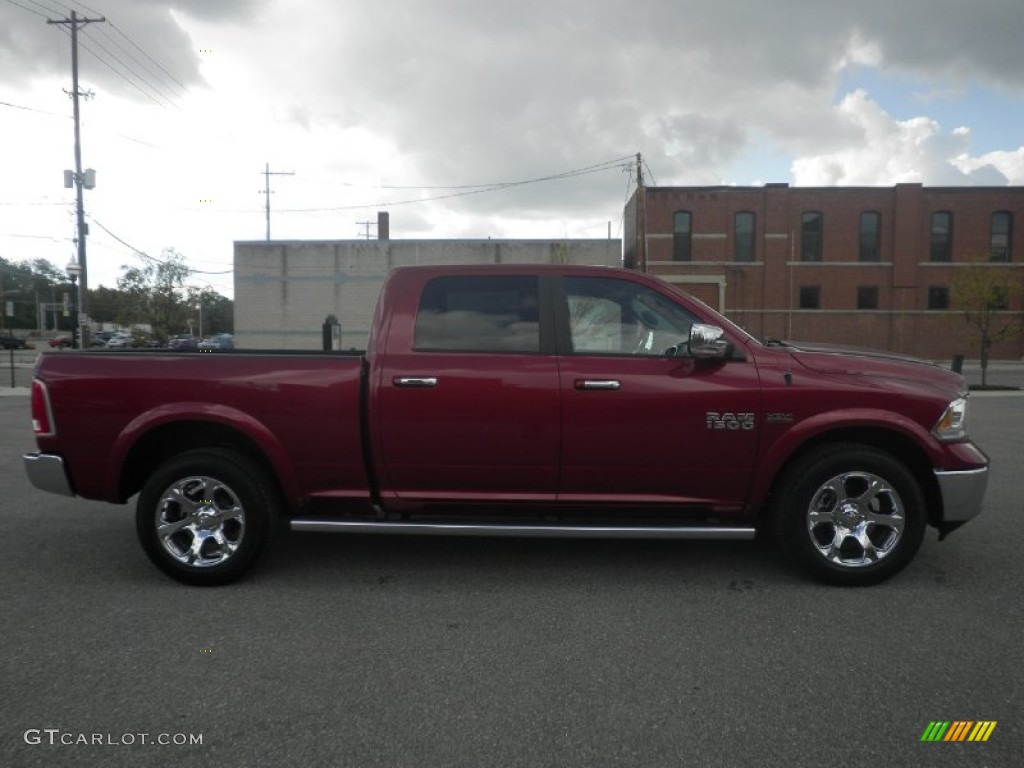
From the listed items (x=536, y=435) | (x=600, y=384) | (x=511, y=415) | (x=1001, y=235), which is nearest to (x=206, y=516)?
(x=511, y=415)

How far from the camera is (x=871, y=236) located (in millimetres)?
37969

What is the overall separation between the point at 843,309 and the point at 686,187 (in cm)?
1088

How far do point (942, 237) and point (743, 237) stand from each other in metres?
10.7

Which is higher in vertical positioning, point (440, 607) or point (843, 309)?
point (843, 309)

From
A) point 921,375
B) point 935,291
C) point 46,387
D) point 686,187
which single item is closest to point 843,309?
point 935,291

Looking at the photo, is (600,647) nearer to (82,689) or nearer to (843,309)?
(82,689)

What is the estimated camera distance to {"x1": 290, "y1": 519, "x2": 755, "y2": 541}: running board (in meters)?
3.94

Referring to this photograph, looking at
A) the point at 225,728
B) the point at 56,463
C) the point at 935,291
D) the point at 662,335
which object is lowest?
the point at 225,728

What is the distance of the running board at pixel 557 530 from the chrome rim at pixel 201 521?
55 centimetres

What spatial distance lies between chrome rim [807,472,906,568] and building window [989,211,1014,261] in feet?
136

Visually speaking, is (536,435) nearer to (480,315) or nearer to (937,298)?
Result: (480,315)

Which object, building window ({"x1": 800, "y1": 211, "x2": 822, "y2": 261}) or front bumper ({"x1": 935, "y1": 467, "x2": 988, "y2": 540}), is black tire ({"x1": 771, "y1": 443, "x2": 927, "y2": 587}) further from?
building window ({"x1": 800, "y1": 211, "x2": 822, "y2": 261})

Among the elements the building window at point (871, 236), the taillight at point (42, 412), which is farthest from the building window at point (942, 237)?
the taillight at point (42, 412)

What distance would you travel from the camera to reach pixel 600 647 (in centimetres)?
331
